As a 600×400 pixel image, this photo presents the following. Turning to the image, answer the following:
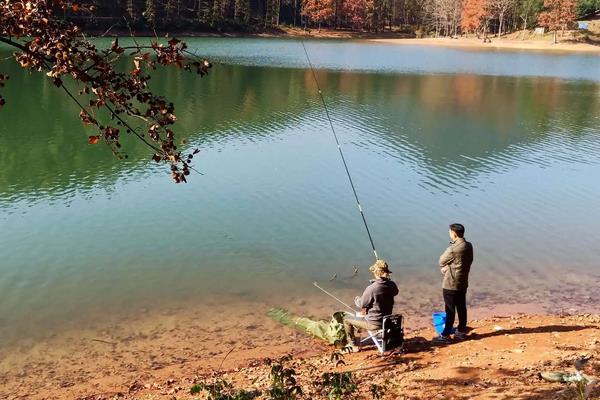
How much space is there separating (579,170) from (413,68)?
1591 inches

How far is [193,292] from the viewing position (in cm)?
1105

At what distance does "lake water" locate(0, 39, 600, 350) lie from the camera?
11438mm

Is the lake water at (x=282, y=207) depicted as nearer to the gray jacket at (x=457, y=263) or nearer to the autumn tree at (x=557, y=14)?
the gray jacket at (x=457, y=263)

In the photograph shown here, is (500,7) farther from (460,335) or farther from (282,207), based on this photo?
(460,335)

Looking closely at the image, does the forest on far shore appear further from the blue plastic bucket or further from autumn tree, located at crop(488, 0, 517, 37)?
the blue plastic bucket

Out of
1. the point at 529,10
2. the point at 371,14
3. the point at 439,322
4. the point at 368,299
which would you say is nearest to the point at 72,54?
the point at 368,299

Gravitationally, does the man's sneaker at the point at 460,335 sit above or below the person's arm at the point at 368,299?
below

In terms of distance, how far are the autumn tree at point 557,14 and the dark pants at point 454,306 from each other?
112 meters

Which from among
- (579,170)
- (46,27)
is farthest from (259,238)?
(579,170)

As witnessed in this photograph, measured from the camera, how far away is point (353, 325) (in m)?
8.45

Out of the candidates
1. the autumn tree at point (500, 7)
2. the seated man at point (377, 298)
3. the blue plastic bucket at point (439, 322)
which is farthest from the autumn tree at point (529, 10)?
the seated man at point (377, 298)

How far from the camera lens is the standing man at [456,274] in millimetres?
7986

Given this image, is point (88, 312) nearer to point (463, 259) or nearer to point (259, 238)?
point (259, 238)

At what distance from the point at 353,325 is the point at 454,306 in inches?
58.2
